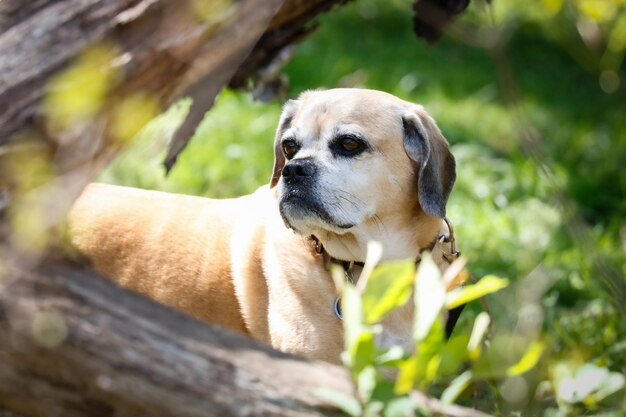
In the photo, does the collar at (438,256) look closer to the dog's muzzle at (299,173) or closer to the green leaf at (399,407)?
the dog's muzzle at (299,173)

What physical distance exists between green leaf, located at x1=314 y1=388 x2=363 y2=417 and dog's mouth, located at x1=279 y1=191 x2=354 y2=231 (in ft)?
4.77

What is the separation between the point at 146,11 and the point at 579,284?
3108 millimetres

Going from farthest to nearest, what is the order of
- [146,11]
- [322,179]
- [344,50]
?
[344,50], [322,179], [146,11]

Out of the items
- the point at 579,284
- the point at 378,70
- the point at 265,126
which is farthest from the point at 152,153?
the point at 378,70

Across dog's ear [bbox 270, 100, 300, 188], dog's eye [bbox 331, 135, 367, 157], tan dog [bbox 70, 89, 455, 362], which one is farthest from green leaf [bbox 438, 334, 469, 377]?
dog's ear [bbox 270, 100, 300, 188]

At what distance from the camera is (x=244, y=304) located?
356 cm

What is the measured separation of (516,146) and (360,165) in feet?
9.53

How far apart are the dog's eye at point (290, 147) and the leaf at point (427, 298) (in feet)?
5.90

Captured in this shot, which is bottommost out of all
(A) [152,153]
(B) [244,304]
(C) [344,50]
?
(C) [344,50]

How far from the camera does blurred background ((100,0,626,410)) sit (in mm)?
2723

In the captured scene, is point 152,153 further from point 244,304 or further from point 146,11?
point 244,304

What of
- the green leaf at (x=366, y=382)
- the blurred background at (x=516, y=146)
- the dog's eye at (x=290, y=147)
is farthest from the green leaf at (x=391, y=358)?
the dog's eye at (x=290, y=147)

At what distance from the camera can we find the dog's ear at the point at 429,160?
338 centimetres

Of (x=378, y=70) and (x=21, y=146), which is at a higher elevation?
(x=21, y=146)
